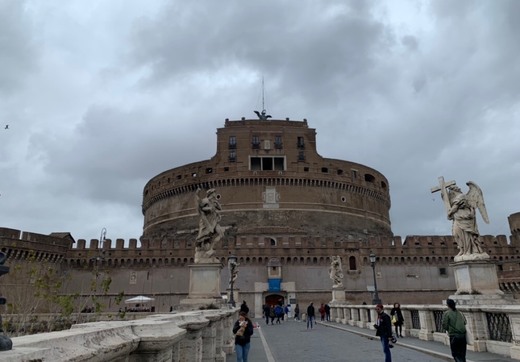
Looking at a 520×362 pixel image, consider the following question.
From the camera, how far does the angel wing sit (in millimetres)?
9109

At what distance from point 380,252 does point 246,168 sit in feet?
58.5

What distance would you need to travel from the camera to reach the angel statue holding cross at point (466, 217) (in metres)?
8.64

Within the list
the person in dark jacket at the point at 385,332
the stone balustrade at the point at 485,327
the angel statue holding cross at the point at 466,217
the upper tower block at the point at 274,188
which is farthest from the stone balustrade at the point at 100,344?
the upper tower block at the point at 274,188

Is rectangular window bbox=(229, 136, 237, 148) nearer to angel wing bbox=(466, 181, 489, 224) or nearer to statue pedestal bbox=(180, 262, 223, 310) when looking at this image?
statue pedestal bbox=(180, 262, 223, 310)

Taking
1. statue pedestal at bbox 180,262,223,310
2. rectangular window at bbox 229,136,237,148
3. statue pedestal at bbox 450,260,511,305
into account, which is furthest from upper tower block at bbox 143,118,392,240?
statue pedestal at bbox 450,260,511,305

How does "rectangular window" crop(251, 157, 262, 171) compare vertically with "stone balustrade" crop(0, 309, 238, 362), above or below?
above

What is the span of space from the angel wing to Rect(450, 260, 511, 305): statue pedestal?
4.10ft

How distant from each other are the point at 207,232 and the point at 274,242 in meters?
31.9

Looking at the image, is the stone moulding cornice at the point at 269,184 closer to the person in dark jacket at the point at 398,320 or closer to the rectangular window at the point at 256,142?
the rectangular window at the point at 256,142

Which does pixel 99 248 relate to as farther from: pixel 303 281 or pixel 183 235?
pixel 303 281

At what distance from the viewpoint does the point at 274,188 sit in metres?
46.0

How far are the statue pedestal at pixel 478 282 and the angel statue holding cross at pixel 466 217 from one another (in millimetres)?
157

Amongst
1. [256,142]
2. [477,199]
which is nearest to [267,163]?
[256,142]

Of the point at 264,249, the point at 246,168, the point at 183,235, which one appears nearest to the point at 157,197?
the point at 183,235
